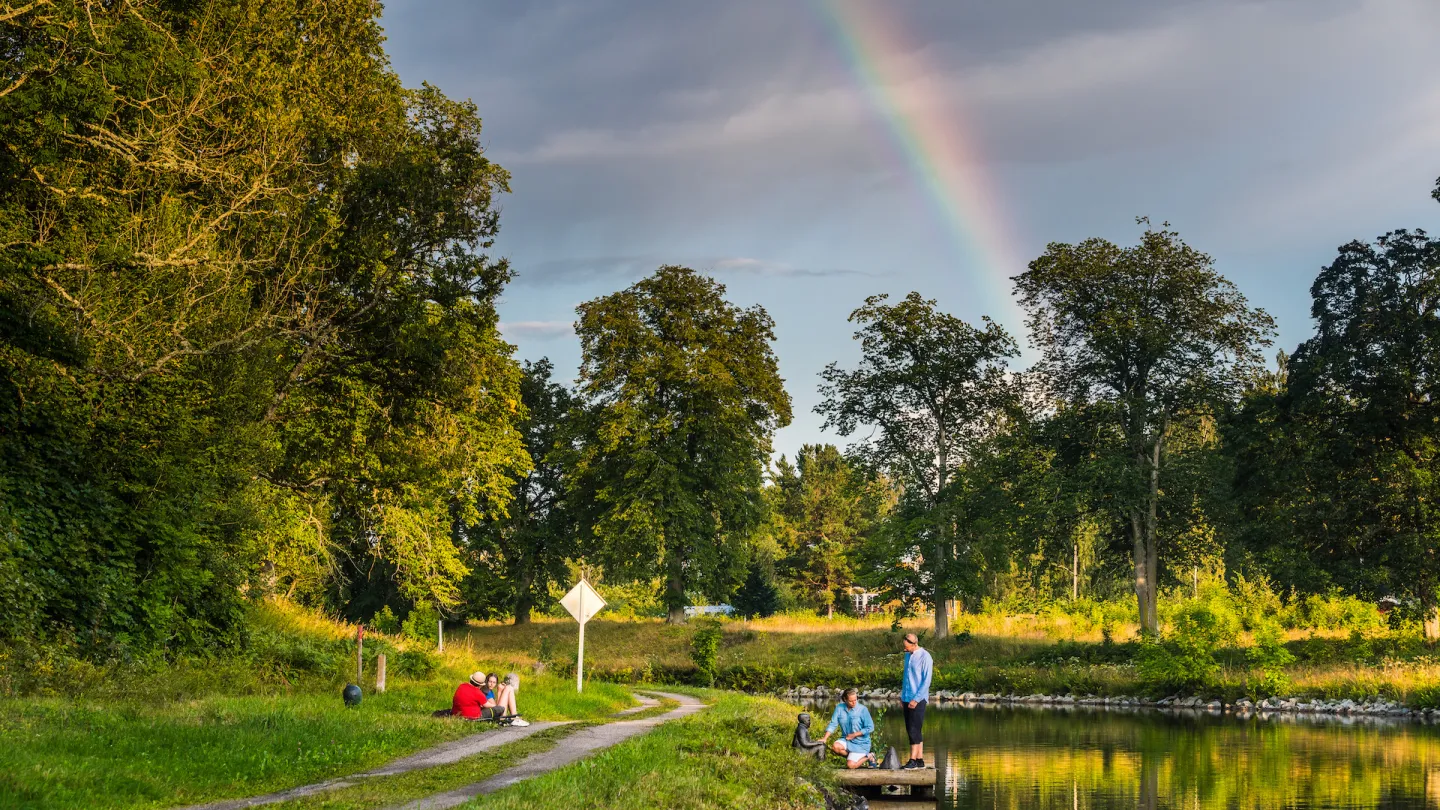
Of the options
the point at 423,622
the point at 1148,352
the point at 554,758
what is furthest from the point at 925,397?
the point at 554,758

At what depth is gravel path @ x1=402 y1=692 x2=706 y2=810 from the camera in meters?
12.0

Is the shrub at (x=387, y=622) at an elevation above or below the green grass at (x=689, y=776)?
below

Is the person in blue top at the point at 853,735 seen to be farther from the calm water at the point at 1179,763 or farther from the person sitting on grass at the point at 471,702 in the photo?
the person sitting on grass at the point at 471,702

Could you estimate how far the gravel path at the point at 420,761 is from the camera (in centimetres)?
1166

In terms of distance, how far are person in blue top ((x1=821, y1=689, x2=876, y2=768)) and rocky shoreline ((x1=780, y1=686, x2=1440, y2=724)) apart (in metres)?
21.7

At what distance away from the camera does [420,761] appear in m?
15.5

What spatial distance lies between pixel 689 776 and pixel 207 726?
6.59m

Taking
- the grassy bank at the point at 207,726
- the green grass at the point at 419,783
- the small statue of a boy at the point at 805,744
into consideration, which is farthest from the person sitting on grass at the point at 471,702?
the small statue of a boy at the point at 805,744

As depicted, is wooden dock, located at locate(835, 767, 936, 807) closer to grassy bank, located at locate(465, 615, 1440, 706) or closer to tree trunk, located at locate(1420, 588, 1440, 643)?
grassy bank, located at locate(465, 615, 1440, 706)

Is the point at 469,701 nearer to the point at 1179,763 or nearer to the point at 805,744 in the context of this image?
the point at 805,744

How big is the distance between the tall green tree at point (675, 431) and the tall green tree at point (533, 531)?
8.69ft

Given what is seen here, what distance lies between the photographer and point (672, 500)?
55.2 m

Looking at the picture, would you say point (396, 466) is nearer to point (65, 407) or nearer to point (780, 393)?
point (65, 407)

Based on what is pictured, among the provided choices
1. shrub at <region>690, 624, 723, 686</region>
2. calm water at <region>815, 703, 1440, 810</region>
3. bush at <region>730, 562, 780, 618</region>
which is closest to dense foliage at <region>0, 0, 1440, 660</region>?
shrub at <region>690, 624, 723, 686</region>
